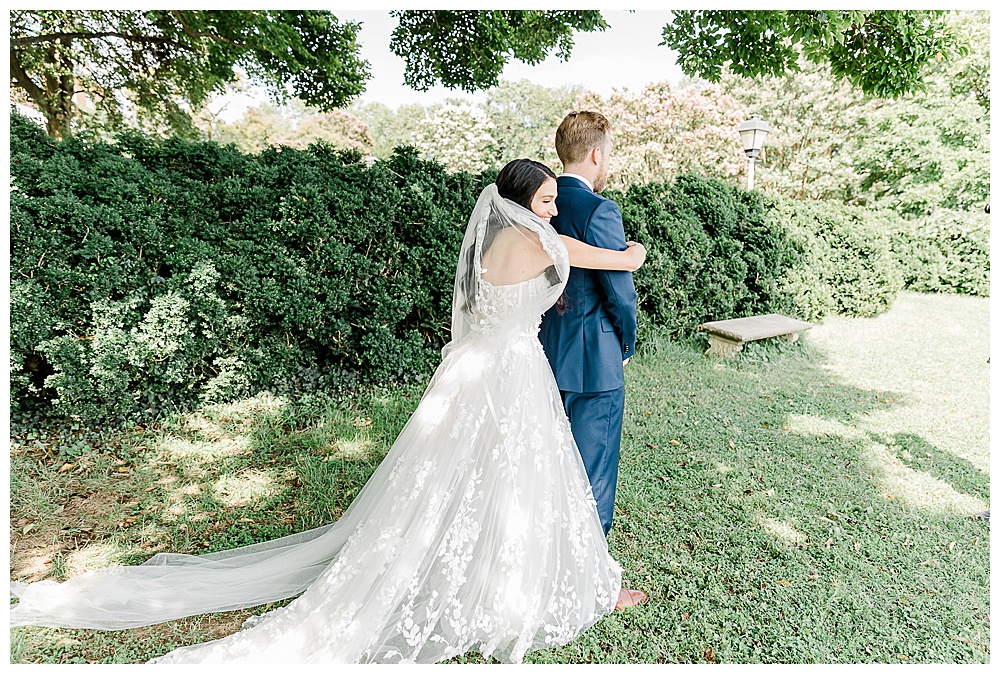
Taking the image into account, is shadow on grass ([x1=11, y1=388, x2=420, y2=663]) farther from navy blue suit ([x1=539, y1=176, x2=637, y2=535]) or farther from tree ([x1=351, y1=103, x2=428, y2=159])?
tree ([x1=351, y1=103, x2=428, y2=159])

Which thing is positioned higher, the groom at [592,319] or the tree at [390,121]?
the tree at [390,121]

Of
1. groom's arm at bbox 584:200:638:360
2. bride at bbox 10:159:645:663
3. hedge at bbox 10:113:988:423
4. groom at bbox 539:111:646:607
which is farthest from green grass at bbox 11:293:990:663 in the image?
groom's arm at bbox 584:200:638:360

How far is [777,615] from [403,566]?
1.71m

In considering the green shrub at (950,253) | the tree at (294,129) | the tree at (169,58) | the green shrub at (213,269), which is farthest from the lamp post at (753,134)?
the tree at (294,129)

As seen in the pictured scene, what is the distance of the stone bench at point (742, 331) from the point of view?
6824mm

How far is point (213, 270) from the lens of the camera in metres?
4.55

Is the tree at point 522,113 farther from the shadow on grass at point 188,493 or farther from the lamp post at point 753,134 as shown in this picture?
the shadow on grass at point 188,493

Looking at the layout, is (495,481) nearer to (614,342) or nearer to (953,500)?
(614,342)

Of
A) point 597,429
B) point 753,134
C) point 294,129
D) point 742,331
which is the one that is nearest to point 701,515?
point 597,429

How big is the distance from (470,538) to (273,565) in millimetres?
1068

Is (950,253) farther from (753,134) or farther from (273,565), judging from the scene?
(273,565)

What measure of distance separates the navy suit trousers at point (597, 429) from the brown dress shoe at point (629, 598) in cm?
29

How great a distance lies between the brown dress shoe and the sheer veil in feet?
3.43

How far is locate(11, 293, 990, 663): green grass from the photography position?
249 cm
